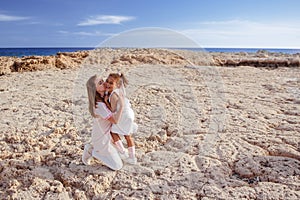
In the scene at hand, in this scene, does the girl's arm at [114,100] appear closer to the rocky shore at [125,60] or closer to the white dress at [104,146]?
the white dress at [104,146]

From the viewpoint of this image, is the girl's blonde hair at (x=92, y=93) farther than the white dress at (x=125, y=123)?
No

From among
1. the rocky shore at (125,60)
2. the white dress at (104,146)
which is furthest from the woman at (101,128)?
the rocky shore at (125,60)

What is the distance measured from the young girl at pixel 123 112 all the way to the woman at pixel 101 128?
59 millimetres

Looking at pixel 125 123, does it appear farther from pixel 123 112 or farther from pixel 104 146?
pixel 104 146

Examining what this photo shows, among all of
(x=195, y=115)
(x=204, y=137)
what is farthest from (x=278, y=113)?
(x=204, y=137)

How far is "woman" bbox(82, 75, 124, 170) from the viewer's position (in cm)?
267

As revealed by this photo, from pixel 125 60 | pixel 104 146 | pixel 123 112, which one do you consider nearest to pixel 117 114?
pixel 123 112

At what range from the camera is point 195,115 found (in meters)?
4.58

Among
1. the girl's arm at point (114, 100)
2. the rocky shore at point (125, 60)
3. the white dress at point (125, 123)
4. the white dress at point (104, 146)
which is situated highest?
the rocky shore at point (125, 60)

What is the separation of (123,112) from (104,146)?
0.40m

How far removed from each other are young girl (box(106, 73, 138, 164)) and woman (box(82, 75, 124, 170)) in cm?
6

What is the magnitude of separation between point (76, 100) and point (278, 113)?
349 centimetres

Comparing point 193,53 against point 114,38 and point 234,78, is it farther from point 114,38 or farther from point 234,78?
point 114,38

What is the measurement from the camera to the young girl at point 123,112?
8.86 feet
